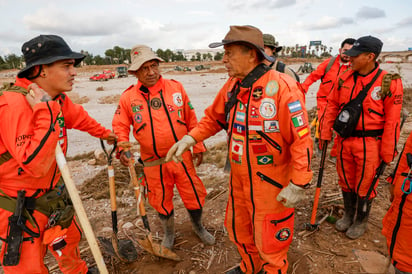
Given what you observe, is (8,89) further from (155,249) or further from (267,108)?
(155,249)

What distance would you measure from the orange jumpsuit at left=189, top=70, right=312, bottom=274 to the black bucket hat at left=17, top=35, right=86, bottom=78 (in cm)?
167

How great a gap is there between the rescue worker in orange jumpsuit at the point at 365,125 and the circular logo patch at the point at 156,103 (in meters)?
2.58

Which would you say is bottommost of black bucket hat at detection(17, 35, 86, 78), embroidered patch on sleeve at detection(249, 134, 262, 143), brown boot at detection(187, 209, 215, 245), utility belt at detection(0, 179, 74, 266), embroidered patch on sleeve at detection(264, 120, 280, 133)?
brown boot at detection(187, 209, 215, 245)

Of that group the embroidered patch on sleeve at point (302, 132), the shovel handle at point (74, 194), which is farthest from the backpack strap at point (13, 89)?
the embroidered patch on sleeve at point (302, 132)

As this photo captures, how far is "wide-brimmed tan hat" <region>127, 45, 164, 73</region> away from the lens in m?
3.23

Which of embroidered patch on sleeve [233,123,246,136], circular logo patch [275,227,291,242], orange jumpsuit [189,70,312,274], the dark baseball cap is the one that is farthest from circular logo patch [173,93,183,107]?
the dark baseball cap

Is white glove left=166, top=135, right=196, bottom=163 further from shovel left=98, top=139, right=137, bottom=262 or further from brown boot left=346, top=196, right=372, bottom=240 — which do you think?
brown boot left=346, top=196, right=372, bottom=240

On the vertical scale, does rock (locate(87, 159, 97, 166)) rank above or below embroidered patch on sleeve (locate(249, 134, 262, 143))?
below

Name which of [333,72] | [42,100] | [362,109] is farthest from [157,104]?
[333,72]

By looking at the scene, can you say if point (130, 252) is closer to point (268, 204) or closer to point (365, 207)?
point (268, 204)

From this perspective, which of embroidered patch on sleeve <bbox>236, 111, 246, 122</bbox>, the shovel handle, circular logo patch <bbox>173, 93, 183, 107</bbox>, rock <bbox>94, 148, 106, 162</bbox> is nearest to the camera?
the shovel handle

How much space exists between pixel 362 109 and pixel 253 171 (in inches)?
78.9

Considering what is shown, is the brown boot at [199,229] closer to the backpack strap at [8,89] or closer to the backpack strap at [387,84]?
the backpack strap at [8,89]

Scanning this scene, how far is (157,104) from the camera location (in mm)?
3398
